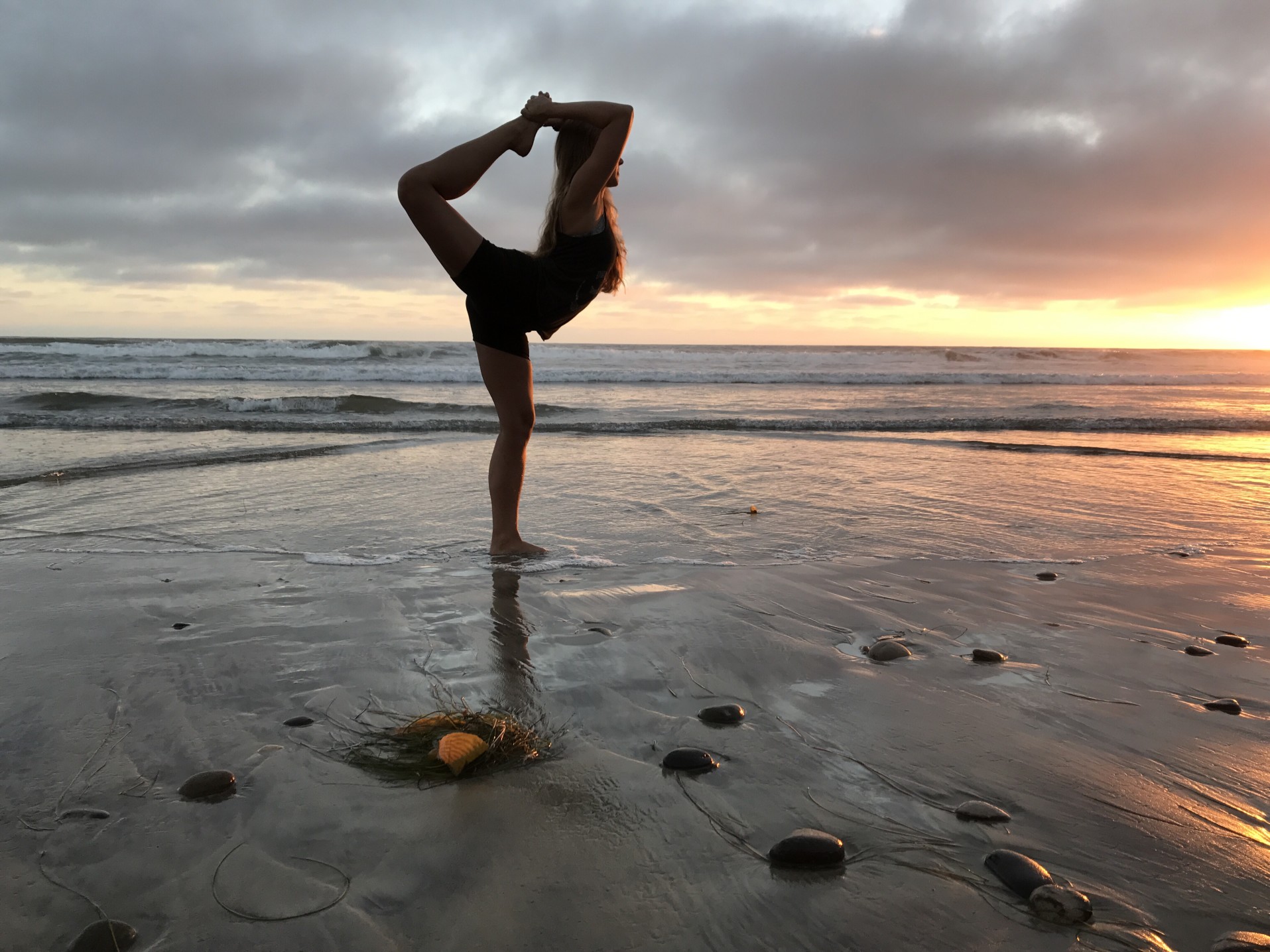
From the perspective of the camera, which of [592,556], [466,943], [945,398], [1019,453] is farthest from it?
[945,398]

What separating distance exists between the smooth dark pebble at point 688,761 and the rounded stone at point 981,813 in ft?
1.61

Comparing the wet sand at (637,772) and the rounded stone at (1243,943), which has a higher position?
the rounded stone at (1243,943)

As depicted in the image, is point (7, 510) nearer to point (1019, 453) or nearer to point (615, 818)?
point (615, 818)

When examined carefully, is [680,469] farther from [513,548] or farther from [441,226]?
[441,226]

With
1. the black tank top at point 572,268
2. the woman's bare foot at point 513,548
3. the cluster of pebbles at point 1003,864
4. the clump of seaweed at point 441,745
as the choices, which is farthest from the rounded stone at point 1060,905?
the woman's bare foot at point 513,548

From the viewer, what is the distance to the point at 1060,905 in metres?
1.20

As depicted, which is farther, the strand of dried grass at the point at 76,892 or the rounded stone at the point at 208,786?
the rounded stone at the point at 208,786

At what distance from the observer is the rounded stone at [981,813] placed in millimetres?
1463

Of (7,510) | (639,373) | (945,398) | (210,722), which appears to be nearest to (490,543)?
(210,722)

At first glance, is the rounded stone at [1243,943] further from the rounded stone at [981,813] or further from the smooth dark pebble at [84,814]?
the smooth dark pebble at [84,814]

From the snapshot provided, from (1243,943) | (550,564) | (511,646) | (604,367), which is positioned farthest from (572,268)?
(604,367)

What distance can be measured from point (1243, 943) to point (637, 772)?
103 centimetres

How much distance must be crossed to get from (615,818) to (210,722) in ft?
3.50

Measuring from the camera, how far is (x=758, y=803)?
151cm
